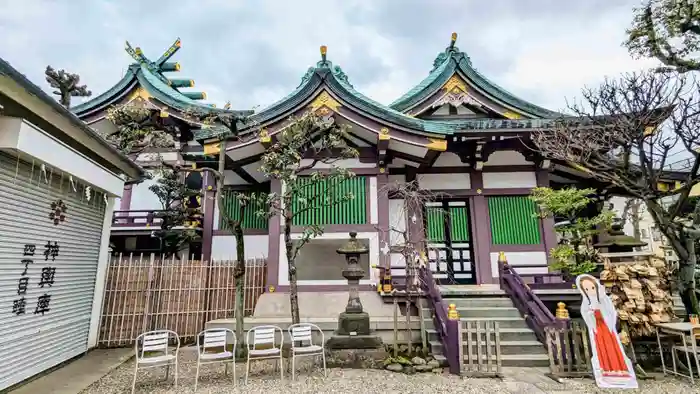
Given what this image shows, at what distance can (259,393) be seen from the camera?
5086mm

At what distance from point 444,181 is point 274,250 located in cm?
532

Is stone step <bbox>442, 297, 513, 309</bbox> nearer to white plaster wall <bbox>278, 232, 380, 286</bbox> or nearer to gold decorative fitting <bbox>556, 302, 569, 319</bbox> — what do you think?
gold decorative fitting <bbox>556, 302, 569, 319</bbox>

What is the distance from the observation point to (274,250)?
9.14 m

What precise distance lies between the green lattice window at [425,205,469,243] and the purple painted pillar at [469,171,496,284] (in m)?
0.26

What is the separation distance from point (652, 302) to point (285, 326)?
6.81 metres

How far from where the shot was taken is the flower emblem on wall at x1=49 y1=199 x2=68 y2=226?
6359 mm

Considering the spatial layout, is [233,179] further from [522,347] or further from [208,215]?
[522,347]

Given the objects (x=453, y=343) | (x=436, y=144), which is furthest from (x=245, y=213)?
(x=453, y=343)

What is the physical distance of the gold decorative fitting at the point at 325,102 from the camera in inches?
356

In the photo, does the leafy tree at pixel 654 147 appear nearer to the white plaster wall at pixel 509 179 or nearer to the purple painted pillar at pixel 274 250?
the white plaster wall at pixel 509 179

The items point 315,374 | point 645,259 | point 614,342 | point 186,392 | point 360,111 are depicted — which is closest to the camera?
point 186,392

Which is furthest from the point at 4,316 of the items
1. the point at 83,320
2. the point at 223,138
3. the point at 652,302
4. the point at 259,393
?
the point at 652,302

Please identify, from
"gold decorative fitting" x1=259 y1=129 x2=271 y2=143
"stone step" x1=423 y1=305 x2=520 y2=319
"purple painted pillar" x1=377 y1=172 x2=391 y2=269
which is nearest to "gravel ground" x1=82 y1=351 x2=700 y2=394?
"stone step" x1=423 y1=305 x2=520 y2=319

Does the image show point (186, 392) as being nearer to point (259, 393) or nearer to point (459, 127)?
point (259, 393)
